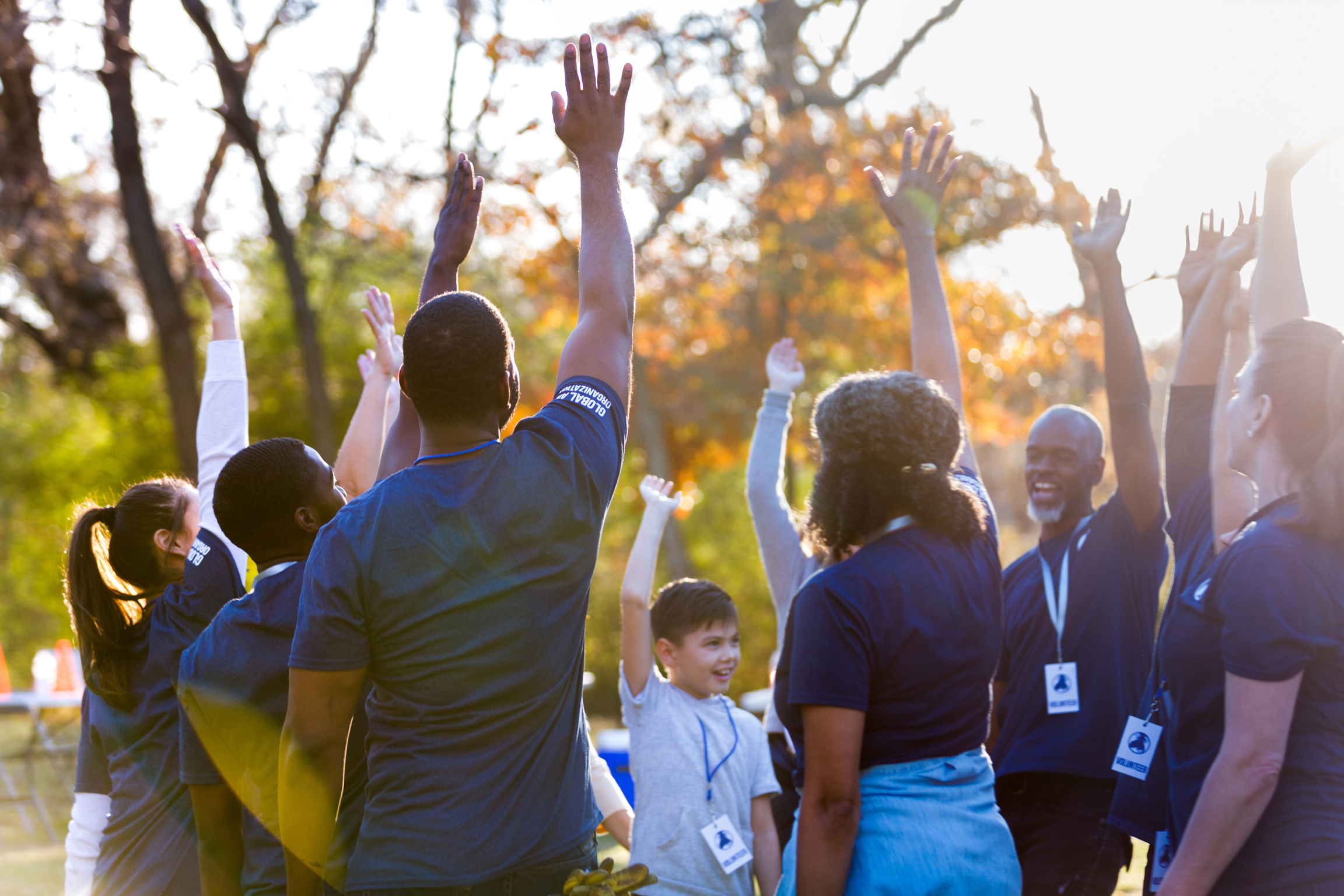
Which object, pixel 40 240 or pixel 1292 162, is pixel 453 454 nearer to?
pixel 1292 162

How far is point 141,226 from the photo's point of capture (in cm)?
921

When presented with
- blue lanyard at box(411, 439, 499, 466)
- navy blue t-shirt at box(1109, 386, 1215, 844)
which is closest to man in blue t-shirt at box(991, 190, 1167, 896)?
navy blue t-shirt at box(1109, 386, 1215, 844)

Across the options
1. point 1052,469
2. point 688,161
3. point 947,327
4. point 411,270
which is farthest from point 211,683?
point 688,161

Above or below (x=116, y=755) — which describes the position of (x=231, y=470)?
above

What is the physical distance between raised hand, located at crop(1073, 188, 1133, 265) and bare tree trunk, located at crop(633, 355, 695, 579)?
9.83 m

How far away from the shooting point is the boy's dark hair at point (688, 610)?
3.42 meters

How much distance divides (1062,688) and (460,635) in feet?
7.35

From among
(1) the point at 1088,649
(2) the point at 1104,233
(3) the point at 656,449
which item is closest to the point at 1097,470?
(1) the point at 1088,649

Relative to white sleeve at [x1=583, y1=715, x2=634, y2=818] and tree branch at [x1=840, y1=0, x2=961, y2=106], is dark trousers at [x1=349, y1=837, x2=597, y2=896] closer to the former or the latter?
white sleeve at [x1=583, y1=715, x2=634, y2=818]

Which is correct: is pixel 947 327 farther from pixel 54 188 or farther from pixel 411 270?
pixel 54 188

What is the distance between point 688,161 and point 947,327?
10.4 meters

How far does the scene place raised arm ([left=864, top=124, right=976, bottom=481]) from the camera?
119 inches

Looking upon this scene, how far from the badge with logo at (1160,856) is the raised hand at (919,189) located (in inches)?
67.8

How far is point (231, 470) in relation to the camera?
246 cm
